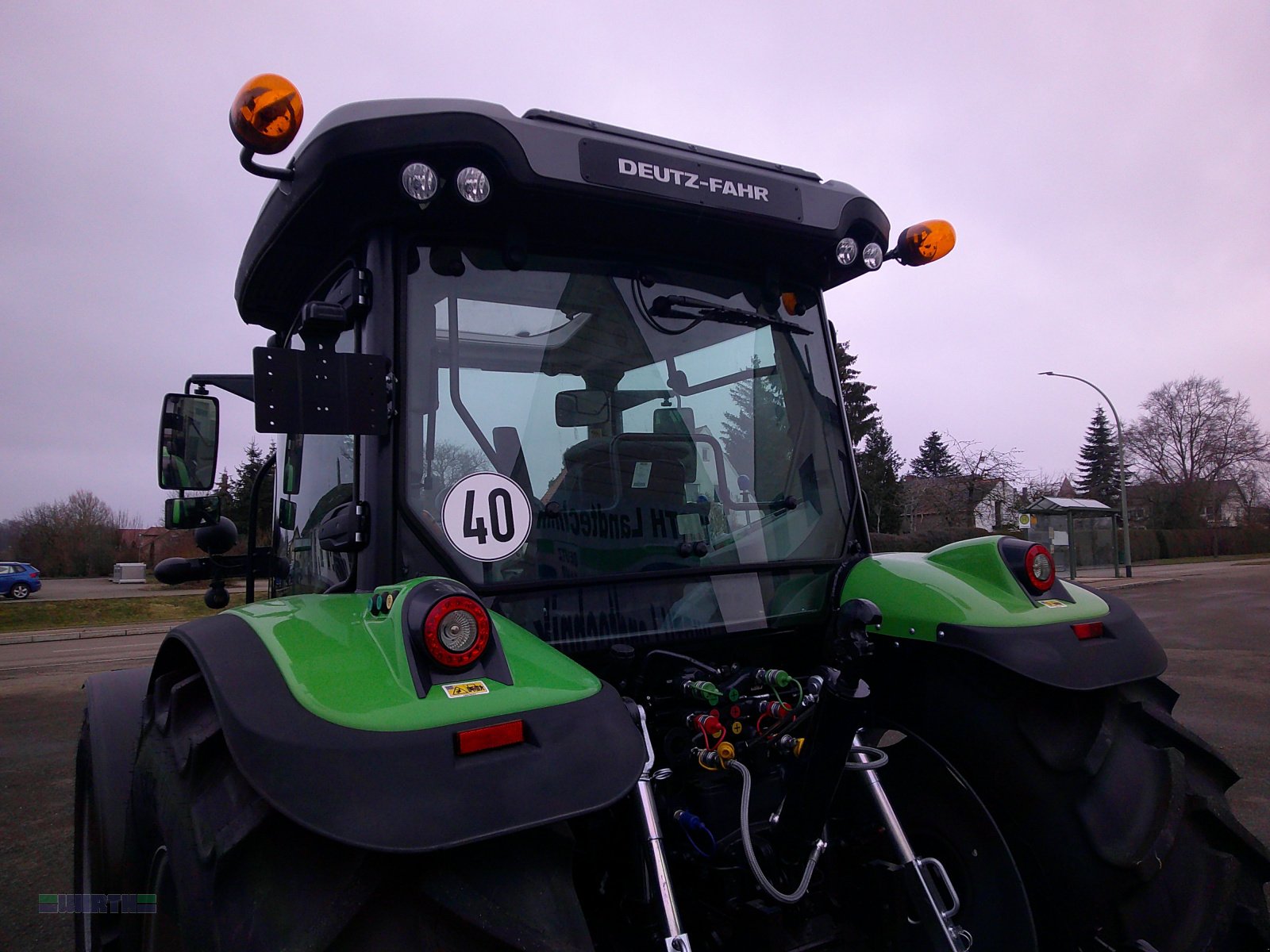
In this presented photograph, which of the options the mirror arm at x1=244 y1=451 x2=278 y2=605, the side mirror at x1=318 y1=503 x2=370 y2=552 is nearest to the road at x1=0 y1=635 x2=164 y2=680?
the mirror arm at x1=244 y1=451 x2=278 y2=605

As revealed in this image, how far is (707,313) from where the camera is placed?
2463 millimetres

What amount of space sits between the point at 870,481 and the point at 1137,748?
27272 mm

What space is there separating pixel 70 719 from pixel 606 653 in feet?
30.9

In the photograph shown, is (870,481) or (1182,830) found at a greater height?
(870,481)

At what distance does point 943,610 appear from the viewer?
2.19 m

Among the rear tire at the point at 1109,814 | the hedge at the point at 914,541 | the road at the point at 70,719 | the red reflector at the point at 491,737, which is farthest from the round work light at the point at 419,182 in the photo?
the hedge at the point at 914,541

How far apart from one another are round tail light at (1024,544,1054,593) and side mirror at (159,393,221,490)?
280 centimetres

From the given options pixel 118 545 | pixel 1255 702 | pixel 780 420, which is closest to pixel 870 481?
pixel 1255 702

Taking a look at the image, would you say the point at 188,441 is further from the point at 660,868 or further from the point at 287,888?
the point at 660,868

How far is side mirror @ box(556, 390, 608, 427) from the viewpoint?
7.22ft

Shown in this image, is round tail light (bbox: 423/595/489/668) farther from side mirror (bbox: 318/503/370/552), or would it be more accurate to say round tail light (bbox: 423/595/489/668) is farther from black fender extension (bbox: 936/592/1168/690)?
black fender extension (bbox: 936/592/1168/690)

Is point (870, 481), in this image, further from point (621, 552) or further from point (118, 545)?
point (118, 545)

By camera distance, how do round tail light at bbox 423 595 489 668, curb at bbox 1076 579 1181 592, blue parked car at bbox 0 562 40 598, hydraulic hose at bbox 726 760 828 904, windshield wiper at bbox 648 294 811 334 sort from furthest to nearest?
blue parked car at bbox 0 562 40 598 < curb at bbox 1076 579 1181 592 < windshield wiper at bbox 648 294 811 334 < hydraulic hose at bbox 726 760 828 904 < round tail light at bbox 423 595 489 668

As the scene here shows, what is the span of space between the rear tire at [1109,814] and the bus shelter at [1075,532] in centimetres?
2297
